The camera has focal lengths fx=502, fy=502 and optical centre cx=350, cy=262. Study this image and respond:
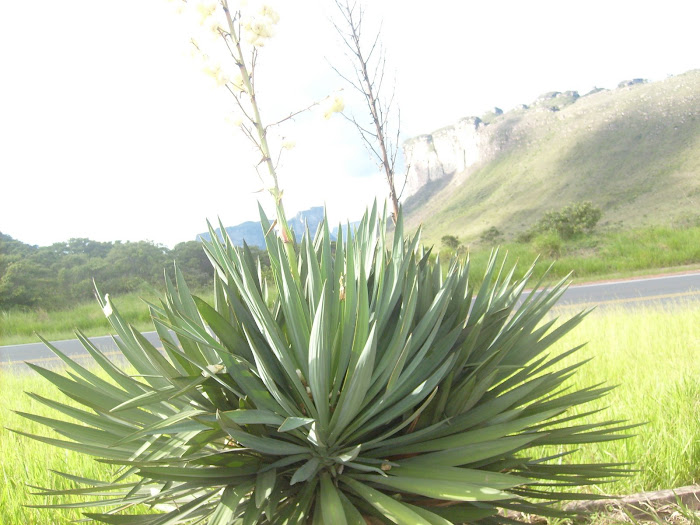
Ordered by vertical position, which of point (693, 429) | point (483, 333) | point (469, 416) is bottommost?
point (693, 429)

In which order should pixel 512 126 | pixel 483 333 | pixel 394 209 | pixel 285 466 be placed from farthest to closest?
pixel 512 126 < pixel 394 209 < pixel 483 333 < pixel 285 466

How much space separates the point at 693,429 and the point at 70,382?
8.90 feet

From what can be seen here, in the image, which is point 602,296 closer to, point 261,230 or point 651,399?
point 651,399

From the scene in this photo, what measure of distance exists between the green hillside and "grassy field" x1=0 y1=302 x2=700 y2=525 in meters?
40.0

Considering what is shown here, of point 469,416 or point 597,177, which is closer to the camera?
point 469,416

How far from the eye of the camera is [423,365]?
141cm

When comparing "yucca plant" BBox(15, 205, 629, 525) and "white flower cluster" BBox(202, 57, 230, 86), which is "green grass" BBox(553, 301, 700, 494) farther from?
"white flower cluster" BBox(202, 57, 230, 86)

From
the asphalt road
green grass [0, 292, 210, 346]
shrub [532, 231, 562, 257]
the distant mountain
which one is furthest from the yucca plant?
shrub [532, 231, 562, 257]

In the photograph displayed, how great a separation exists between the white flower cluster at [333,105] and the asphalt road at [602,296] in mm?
8469

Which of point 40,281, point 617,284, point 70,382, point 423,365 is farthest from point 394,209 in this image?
point 40,281

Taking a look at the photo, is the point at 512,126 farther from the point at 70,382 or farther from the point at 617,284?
the point at 70,382

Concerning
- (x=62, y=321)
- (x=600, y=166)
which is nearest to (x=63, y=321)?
(x=62, y=321)

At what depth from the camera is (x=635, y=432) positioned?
8.25 feet

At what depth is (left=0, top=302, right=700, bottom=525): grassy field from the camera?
224 centimetres
